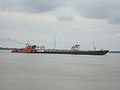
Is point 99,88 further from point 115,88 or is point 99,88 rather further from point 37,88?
point 37,88

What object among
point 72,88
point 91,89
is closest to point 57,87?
point 72,88

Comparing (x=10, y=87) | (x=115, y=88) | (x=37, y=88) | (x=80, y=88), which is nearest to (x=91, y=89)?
(x=80, y=88)

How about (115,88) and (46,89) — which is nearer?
(46,89)

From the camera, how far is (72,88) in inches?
1586

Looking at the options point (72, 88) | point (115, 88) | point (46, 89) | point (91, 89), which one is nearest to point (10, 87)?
point (46, 89)

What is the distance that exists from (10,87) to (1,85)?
2207 mm

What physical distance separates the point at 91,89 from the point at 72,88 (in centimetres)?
253

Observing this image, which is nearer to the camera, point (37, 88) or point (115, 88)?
point (37, 88)

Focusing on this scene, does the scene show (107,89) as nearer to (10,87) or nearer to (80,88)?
(80,88)

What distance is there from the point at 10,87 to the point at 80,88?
932cm

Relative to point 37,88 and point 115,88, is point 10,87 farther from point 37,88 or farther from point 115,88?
point 115,88

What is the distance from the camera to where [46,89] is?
3888 cm

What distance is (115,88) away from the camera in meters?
42.2

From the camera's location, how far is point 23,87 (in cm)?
3959
